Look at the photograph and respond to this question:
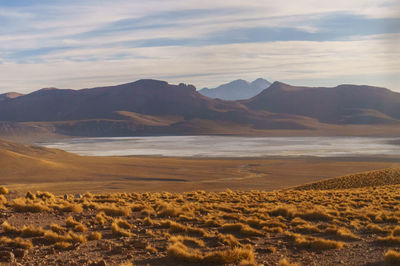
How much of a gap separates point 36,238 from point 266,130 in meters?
179

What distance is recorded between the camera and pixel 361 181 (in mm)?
30875

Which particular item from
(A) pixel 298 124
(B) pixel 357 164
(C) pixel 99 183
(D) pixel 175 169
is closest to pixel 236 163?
(D) pixel 175 169

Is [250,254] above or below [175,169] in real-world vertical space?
above

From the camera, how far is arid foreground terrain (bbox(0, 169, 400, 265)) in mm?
8312

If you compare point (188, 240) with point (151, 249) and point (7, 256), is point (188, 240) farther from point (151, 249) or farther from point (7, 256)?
point (7, 256)

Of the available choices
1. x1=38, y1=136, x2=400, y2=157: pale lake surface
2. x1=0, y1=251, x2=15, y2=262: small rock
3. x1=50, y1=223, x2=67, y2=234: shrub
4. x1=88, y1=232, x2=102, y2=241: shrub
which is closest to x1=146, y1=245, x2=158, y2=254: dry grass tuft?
x1=88, y1=232, x2=102, y2=241: shrub

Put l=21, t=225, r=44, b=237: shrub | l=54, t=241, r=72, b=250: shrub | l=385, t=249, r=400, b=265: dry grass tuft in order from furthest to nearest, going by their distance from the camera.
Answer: l=21, t=225, r=44, b=237: shrub
l=54, t=241, r=72, b=250: shrub
l=385, t=249, r=400, b=265: dry grass tuft

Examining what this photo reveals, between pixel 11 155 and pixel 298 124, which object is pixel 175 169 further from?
pixel 298 124

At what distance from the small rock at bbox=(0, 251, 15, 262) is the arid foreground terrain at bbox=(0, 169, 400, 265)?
0.01 m

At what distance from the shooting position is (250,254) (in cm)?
814

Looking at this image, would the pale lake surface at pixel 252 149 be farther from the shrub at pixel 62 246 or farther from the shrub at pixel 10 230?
the shrub at pixel 62 246

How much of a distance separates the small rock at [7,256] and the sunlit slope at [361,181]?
2344 cm

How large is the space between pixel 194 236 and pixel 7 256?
13.7 ft

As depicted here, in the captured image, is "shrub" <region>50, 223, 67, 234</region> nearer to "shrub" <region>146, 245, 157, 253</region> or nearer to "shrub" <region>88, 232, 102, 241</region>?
"shrub" <region>88, 232, 102, 241</region>
